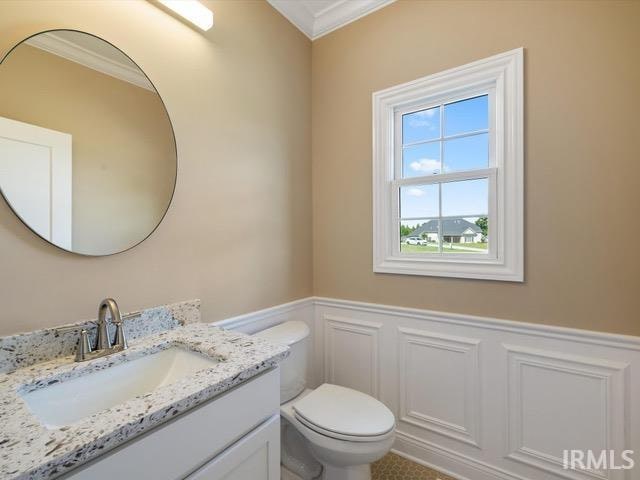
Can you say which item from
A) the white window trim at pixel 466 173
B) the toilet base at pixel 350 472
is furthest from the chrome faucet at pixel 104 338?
the white window trim at pixel 466 173

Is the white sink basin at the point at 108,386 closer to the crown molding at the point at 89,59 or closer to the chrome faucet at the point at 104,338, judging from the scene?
the chrome faucet at the point at 104,338

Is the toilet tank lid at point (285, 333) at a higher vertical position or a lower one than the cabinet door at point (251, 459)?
higher

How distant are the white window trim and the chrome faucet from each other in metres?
1.32

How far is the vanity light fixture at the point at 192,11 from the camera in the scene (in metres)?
1.21

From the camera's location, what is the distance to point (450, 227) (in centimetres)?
164

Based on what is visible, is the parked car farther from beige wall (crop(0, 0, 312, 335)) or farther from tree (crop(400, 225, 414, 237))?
beige wall (crop(0, 0, 312, 335))

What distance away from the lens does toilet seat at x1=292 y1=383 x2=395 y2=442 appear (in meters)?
1.21

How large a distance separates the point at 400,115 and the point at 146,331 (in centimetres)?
176

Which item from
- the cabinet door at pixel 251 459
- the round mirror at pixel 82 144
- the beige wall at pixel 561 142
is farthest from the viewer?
the beige wall at pixel 561 142

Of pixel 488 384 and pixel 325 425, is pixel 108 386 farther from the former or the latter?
pixel 488 384

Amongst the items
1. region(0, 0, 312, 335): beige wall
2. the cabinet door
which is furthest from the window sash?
the cabinet door

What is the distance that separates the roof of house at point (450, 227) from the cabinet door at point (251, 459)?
126cm

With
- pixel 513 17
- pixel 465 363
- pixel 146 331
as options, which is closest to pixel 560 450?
pixel 465 363

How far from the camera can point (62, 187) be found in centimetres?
96
